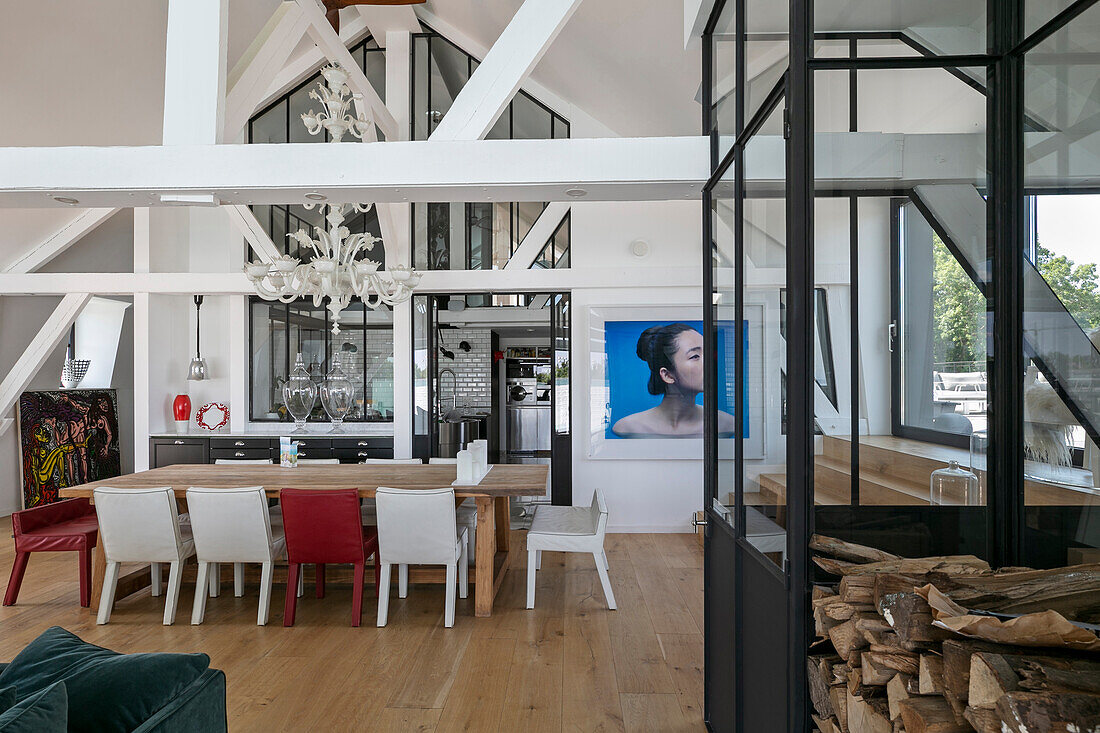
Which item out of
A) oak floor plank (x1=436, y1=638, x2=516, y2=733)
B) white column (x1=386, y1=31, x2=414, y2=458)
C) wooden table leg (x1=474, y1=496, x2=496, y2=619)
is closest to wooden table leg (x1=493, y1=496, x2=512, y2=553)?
wooden table leg (x1=474, y1=496, x2=496, y2=619)

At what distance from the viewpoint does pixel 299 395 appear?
6785 mm

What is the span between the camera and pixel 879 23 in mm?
1779

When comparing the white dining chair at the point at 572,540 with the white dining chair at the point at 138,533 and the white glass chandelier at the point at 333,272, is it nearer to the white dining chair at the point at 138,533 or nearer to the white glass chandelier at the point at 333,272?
the white glass chandelier at the point at 333,272

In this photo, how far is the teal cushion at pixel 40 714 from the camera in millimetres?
1186

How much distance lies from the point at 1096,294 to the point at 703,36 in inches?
73.4

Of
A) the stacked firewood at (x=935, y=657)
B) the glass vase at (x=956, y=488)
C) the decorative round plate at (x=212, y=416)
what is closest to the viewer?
the stacked firewood at (x=935, y=657)

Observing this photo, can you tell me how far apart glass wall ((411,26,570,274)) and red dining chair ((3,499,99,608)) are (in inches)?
134

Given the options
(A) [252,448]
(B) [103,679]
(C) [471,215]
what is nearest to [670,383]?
(C) [471,215]

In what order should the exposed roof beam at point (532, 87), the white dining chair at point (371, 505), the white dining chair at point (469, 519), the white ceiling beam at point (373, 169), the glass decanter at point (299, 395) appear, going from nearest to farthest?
the white ceiling beam at point (373, 169), the white dining chair at point (469, 519), the white dining chair at point (371, 505), the exposed roof beam at point (532, 87), the glass decanter at point (299, 395)

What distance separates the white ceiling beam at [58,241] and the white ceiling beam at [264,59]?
10.1 ft

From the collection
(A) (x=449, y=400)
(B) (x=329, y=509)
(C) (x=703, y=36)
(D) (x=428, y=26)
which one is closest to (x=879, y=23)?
(C) (x=703, y=36)

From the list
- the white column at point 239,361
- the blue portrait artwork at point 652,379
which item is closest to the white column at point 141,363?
the white column at point 239,361

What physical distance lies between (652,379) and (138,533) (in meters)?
4.03

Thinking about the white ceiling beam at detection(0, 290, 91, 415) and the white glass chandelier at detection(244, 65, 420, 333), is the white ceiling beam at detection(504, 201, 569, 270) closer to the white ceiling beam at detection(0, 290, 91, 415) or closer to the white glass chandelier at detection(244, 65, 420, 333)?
the white glass chandelier at detection(244, 65, 420, 333)
